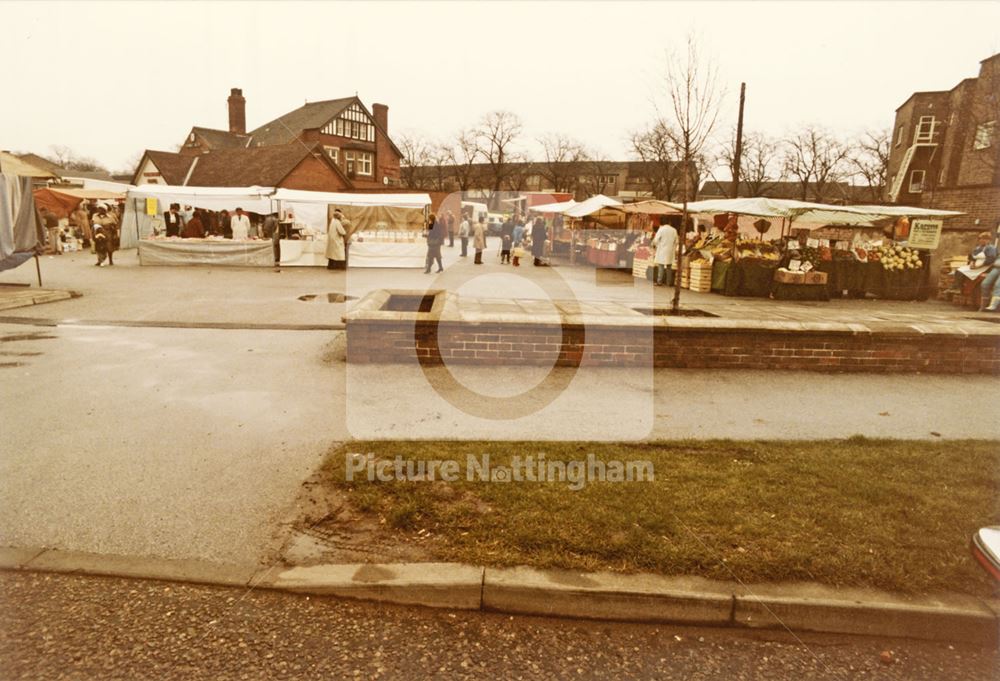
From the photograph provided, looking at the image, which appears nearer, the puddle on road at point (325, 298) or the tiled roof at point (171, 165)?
the puddle on road at point (325, 298)

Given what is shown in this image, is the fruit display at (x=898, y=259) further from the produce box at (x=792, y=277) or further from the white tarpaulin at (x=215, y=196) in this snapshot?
the white tarpaulin at (x=215, y=196)

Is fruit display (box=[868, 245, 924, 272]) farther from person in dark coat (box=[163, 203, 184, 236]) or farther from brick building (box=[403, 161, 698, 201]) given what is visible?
brick building (box=[403, 161, 698, 201])

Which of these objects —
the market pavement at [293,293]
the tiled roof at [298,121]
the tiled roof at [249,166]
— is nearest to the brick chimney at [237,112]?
the tiled roof at [298,121]

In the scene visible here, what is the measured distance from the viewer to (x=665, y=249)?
54.1 feet

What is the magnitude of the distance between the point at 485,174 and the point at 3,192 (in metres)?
74.1

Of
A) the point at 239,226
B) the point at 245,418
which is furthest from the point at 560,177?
the point at 245,418

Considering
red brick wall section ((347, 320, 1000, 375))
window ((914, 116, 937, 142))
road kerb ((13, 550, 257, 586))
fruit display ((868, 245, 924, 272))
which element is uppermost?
window ((914, 116, 937, 142))

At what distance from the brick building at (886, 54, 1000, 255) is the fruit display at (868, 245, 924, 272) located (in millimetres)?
2343

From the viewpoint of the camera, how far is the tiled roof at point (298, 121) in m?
55.3

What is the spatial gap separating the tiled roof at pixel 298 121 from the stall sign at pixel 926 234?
49.2 meters

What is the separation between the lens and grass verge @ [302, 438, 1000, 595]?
121 inches

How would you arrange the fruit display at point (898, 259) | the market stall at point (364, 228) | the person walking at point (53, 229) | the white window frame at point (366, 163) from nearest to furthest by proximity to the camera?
the fruit display at point (898, 259), the market stall at point (364, 228), the person walking at point (53, 229), the white window frame at point (366, 163)

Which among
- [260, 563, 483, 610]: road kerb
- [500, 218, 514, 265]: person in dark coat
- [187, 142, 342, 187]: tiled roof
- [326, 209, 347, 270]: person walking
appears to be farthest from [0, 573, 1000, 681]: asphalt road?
[187, 142, 342, 187]: tiled roof

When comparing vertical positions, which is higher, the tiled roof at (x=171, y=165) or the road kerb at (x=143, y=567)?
the tiled roof at (x=171, y=165)
